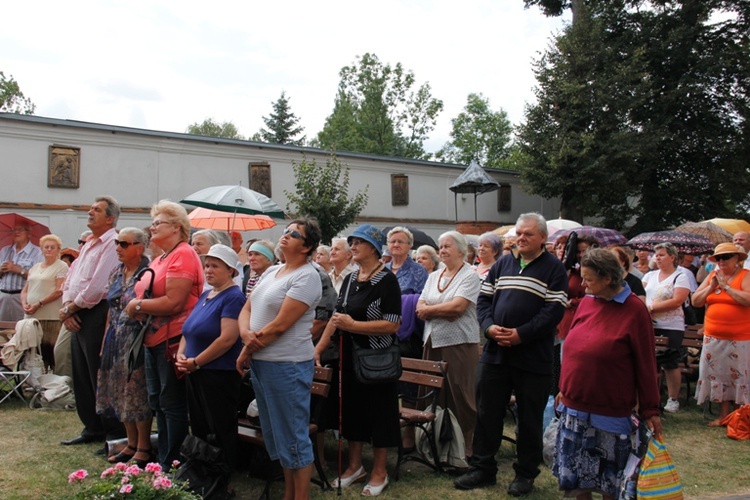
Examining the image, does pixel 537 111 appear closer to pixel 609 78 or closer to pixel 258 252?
pixel 609 78

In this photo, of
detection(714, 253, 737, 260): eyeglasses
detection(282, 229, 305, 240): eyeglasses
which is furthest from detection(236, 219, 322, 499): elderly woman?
detection(714, 253, 737, 260): eyeglasses

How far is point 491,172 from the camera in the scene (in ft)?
96.1

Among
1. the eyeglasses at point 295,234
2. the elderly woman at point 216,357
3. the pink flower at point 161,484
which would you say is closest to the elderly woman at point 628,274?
the eyeglasses at point 295,234

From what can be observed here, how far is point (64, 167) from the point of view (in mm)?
19844

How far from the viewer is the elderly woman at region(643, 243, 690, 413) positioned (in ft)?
23.6

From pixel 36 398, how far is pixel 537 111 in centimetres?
2126

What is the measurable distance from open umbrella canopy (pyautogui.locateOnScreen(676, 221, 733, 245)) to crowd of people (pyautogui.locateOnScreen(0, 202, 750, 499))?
209 inches

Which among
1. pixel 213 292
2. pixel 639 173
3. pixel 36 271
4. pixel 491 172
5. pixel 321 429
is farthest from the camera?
pixel 491 172

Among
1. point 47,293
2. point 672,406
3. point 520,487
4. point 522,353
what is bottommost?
point 672,406

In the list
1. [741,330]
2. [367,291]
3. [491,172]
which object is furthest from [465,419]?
[491,172]

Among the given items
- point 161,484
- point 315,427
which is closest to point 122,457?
point 315,427

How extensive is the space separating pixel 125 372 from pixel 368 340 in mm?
2146

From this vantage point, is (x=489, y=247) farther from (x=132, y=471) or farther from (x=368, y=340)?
(x=132, y=471)

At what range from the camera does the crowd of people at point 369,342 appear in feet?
12.4
